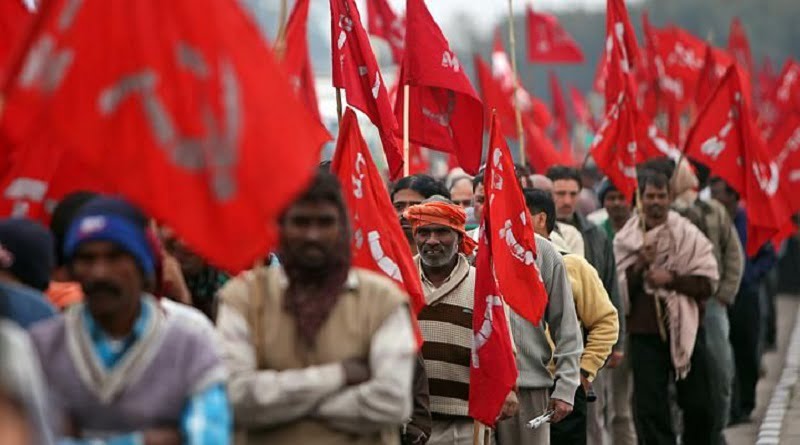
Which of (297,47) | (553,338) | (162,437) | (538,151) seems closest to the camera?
(162,437)

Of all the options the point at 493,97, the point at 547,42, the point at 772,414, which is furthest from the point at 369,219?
the point at 547,42

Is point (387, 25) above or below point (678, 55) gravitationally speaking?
below

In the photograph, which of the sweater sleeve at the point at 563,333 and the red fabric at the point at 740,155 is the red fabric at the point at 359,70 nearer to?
the sweater sleeve at the point at 563,333

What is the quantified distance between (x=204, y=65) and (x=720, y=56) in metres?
19.3

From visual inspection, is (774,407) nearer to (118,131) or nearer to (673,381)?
(673,381)

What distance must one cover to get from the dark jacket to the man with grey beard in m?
2.84

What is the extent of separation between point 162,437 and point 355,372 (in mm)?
768

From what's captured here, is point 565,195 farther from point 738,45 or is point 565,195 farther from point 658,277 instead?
point 738,45

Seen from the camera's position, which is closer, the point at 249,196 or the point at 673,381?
the point at 249,196

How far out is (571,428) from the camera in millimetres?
11766

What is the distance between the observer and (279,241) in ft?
21.4

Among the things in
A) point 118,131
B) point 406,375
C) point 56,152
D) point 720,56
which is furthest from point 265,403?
point 720,56

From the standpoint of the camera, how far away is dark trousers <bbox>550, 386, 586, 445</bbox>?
11750mm

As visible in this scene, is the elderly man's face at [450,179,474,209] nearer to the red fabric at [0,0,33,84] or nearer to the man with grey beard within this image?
the man with grey beard
